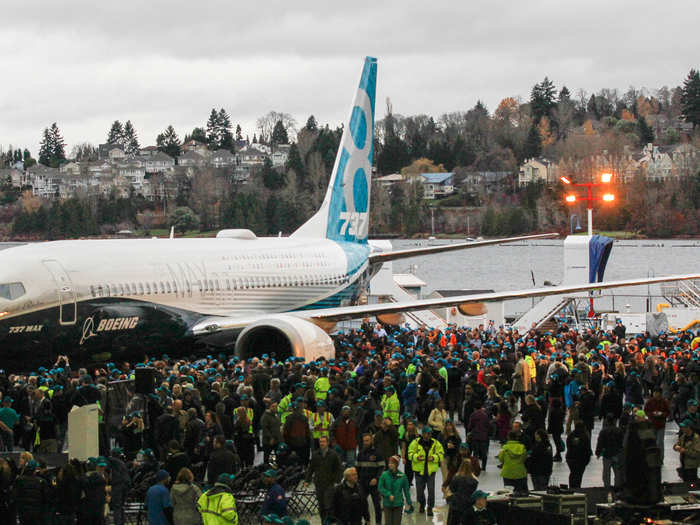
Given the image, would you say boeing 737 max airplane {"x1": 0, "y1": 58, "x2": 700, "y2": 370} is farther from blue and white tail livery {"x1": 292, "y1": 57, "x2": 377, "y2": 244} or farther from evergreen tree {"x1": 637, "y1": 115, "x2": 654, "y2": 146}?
evergreen tree {"x1": 637, "y1": 115, "x2": 654, "y2": 146}

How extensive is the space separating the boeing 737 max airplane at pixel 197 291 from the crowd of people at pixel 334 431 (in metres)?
0.63

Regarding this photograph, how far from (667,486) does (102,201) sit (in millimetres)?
163453

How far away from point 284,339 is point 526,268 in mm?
113503

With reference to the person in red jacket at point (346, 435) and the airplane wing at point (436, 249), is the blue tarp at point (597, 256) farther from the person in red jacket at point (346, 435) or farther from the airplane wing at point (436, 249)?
the person in red jacket at point (346, 435)

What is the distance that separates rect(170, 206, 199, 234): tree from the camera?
15138cm

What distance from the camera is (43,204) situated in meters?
171

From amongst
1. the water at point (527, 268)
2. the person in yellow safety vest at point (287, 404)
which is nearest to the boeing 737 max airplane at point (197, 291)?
the person in yellow safety vest at point (287, 404)

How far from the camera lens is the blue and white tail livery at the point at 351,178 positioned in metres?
33.4

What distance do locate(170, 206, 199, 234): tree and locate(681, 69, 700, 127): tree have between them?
84768 mm

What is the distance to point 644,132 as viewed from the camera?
190m

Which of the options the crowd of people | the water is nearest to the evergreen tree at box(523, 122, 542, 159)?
the water

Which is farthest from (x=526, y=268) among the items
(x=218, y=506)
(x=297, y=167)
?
(x=218, y=506)

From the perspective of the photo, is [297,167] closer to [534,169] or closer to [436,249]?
[534,169]

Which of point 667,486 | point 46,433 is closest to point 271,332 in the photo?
point 46,433
